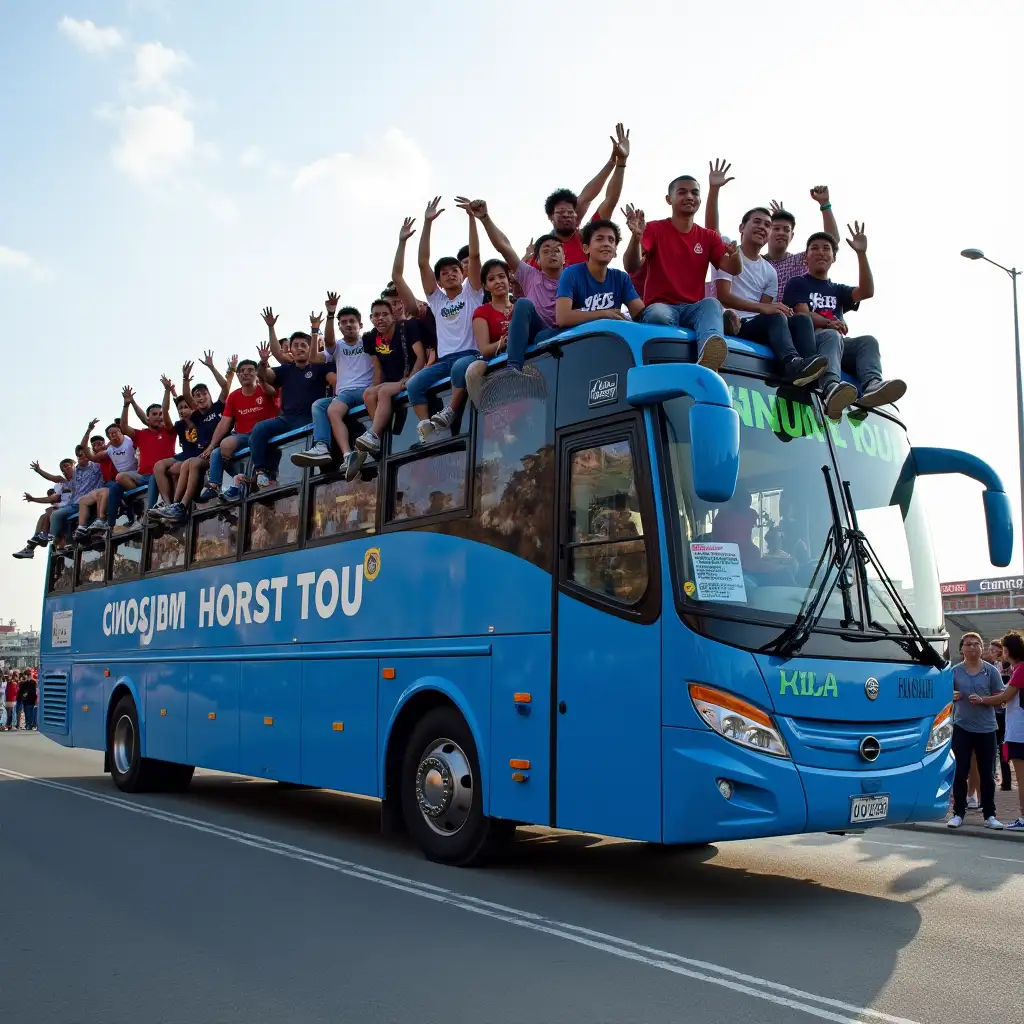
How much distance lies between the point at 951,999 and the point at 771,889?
2.71 m

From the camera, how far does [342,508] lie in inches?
416

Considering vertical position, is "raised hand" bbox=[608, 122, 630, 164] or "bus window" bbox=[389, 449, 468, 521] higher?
"raised hand" bbox=[608, 122, 630, 164]

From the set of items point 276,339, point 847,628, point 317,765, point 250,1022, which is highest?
point 276,339

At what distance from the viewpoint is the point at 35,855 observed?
9.39 metres

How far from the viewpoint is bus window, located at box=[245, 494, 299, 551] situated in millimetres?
11422

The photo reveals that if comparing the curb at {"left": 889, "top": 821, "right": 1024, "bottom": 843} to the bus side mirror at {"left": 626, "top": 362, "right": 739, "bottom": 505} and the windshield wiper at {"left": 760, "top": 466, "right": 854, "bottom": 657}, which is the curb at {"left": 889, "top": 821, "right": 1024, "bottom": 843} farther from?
the bus side mirror at {"left": 626, "top": 362, "right": 739, "bottom": 505}

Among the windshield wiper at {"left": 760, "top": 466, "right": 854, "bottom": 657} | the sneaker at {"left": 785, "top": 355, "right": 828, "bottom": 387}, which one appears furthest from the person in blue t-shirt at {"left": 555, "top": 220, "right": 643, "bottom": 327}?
the windshield wiper at {"left": 760, "top": 466, "right": 854, "bottom": 657}

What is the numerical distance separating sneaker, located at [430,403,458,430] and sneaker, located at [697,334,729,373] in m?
2.41

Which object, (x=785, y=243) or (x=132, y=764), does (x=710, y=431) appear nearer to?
(x=785, y=243)

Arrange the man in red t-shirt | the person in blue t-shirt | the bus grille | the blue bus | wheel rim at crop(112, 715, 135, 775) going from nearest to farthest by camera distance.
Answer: the blue bus
the person in blue t-shirt
the man in red t-shirt
wheel rim at crop(112, 715, 135, 775)
the bus grille

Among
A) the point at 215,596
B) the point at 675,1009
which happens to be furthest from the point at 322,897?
the point at 215,596

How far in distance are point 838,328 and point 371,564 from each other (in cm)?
414

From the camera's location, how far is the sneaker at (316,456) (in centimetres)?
1073

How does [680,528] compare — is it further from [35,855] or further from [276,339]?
[276,339]
